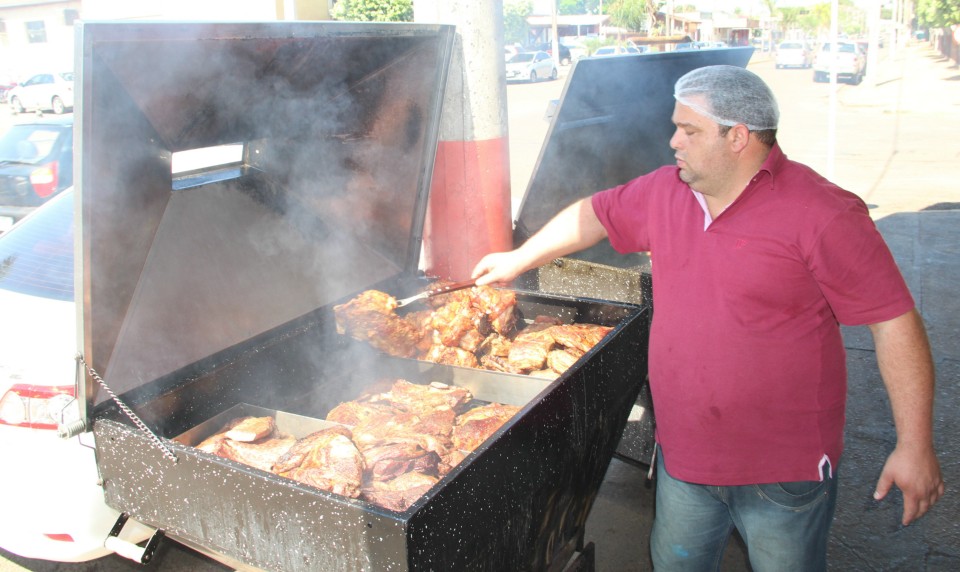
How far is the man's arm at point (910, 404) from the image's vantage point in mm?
2012

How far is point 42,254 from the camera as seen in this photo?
362 centimetres

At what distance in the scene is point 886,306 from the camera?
1993mm

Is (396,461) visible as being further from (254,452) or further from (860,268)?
(860,268)

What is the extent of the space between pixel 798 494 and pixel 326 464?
148 cm

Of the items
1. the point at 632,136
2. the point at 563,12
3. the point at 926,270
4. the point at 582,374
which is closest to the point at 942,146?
the point at 926,270

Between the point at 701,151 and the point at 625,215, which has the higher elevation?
the point at 701,151

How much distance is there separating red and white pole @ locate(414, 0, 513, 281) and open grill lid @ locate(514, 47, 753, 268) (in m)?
0.20

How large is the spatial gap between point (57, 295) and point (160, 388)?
1.28 m

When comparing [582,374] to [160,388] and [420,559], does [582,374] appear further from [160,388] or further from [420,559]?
[160,388]

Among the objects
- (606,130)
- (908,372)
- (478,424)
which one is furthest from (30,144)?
(908,372)

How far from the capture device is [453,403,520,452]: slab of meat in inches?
99.0

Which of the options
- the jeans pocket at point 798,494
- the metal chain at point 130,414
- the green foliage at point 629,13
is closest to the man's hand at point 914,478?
the jeans pocket at point 798,494

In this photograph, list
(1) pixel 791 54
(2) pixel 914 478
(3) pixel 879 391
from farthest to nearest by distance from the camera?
1. (1) pixel 791 54
2. (3) pixel 879 391
3. (2) pixel 914 478

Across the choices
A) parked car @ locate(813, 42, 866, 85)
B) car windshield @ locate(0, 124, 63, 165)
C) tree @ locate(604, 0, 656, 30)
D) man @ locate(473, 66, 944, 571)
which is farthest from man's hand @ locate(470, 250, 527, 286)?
tree @ locate(604, 0, 656, 30)
